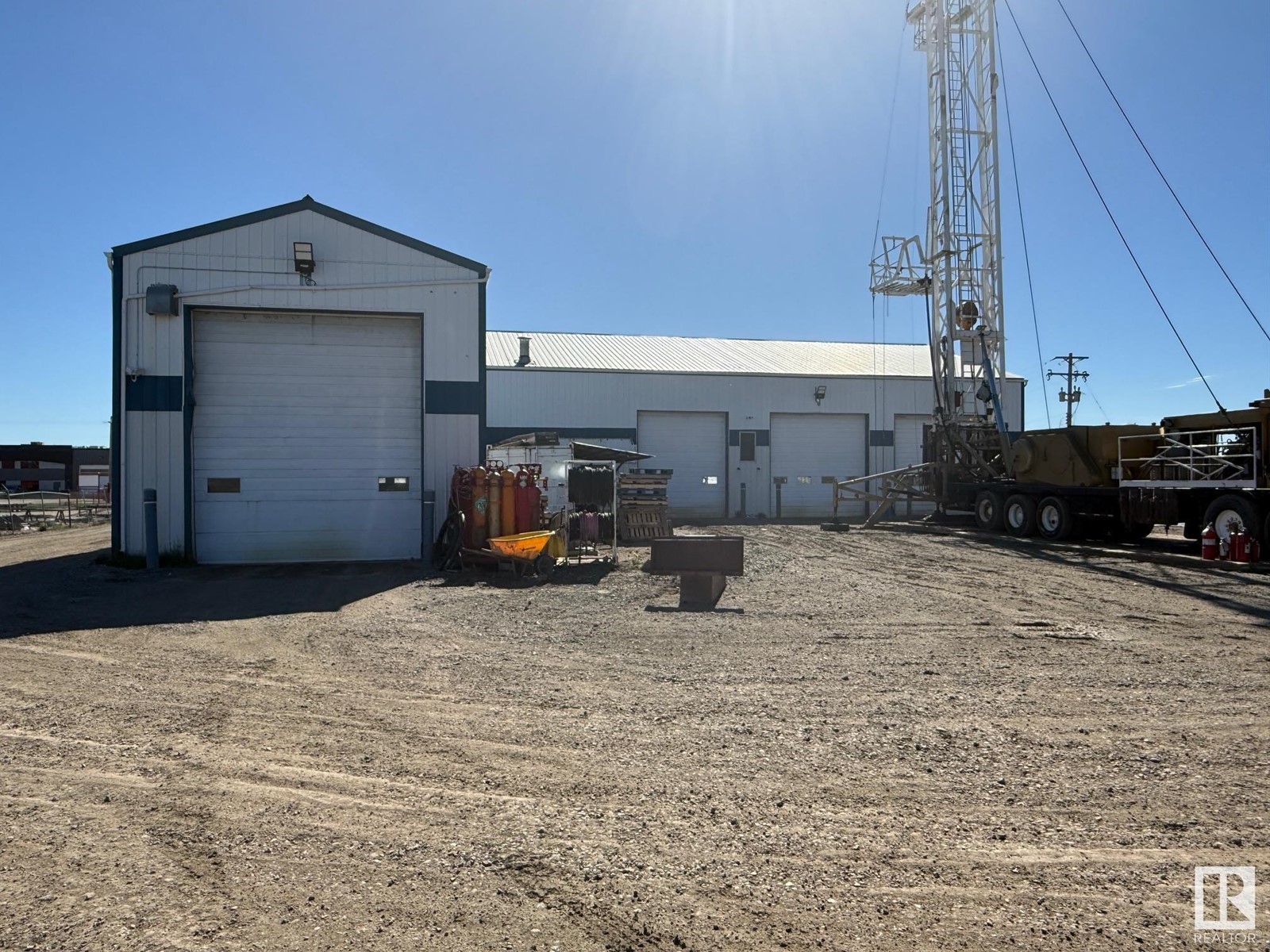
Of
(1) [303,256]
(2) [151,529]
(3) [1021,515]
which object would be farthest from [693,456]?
(2) [151,529]

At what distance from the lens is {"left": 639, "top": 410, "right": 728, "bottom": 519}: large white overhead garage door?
30.9 meters

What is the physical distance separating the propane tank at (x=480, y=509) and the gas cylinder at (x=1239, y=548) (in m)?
12.9

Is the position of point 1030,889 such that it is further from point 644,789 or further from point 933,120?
point 933,120

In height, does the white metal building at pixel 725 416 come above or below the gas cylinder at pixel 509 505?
above

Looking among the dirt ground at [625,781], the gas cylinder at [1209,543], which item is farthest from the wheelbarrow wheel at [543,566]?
the gas cylinder at [1209,543]

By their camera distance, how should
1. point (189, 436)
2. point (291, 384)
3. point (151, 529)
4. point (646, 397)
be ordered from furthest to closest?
point (646, 397)
point (291, 384)
point (189, 436)
point (151, 529)

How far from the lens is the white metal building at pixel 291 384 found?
1519 cm

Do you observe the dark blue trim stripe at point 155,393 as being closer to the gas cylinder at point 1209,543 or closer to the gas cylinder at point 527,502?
the gas cylinder at point 527,502

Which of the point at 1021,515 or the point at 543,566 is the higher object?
the point at 1021,515

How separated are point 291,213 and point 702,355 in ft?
66.8

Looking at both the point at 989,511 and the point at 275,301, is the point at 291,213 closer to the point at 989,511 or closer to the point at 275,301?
the point at 275,301

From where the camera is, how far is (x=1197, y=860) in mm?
3857

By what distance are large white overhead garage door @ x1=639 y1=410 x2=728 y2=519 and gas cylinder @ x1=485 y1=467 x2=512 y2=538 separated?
631 inches

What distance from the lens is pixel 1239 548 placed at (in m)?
15.3
